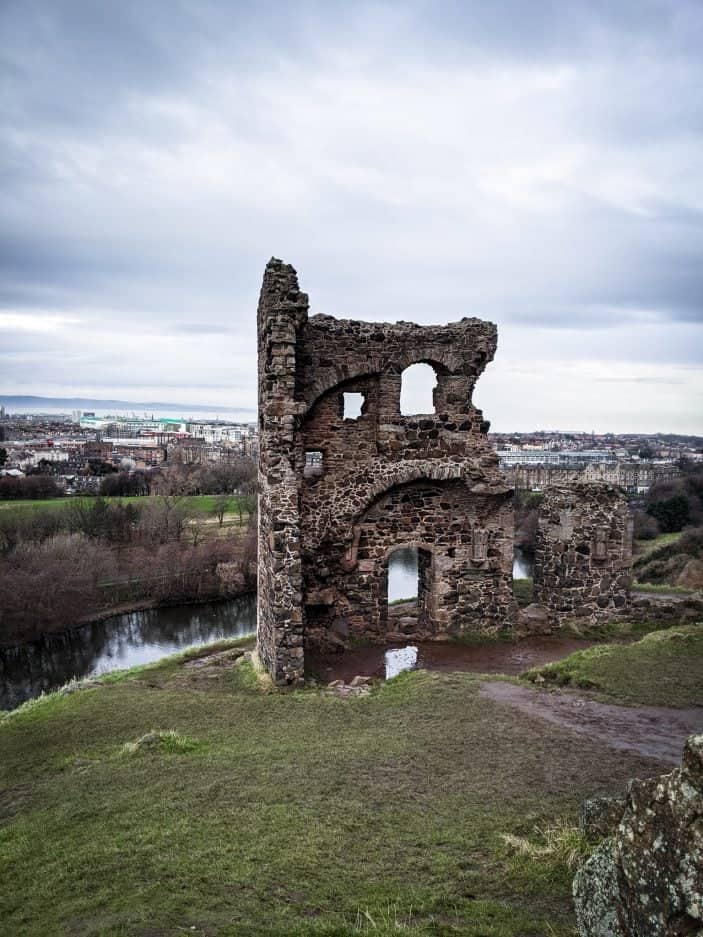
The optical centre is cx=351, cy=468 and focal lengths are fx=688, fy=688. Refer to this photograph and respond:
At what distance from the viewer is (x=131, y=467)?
60844 mm

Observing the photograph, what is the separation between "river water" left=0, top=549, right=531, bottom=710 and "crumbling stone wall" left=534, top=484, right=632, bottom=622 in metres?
13.6

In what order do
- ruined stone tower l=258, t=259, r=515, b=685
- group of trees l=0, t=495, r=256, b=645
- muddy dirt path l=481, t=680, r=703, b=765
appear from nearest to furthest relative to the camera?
muddy dirt path l=481, t=680, r=703, b=765 → ruined stone tower l=258, t=259, r=515, b=685 → group of trees l=0, t=495, r=256, b=645

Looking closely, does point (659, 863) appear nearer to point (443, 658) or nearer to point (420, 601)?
point (443, 658)

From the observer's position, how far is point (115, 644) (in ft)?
95.8

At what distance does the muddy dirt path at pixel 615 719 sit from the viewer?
7.57 meters

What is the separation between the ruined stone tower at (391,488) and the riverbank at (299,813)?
3958mm

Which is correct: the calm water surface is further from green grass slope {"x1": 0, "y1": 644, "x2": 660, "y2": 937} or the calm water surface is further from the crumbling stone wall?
green grass slope {"x1": 0, "y1": 644, "x2": 660, "y2": 937}

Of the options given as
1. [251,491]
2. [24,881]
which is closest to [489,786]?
[24,881]

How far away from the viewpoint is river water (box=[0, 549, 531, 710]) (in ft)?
83.4

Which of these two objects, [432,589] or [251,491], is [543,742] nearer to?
[432,589]

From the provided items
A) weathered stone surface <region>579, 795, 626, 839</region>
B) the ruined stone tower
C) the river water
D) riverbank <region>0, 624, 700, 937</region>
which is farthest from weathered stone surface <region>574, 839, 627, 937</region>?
the river water

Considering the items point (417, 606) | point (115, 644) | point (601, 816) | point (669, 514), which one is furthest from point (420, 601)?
point (669, 514)

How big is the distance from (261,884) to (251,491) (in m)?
47.7

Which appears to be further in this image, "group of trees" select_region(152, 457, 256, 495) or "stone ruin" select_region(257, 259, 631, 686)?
"group of trees" select_region(152, 457, 256, 495)
